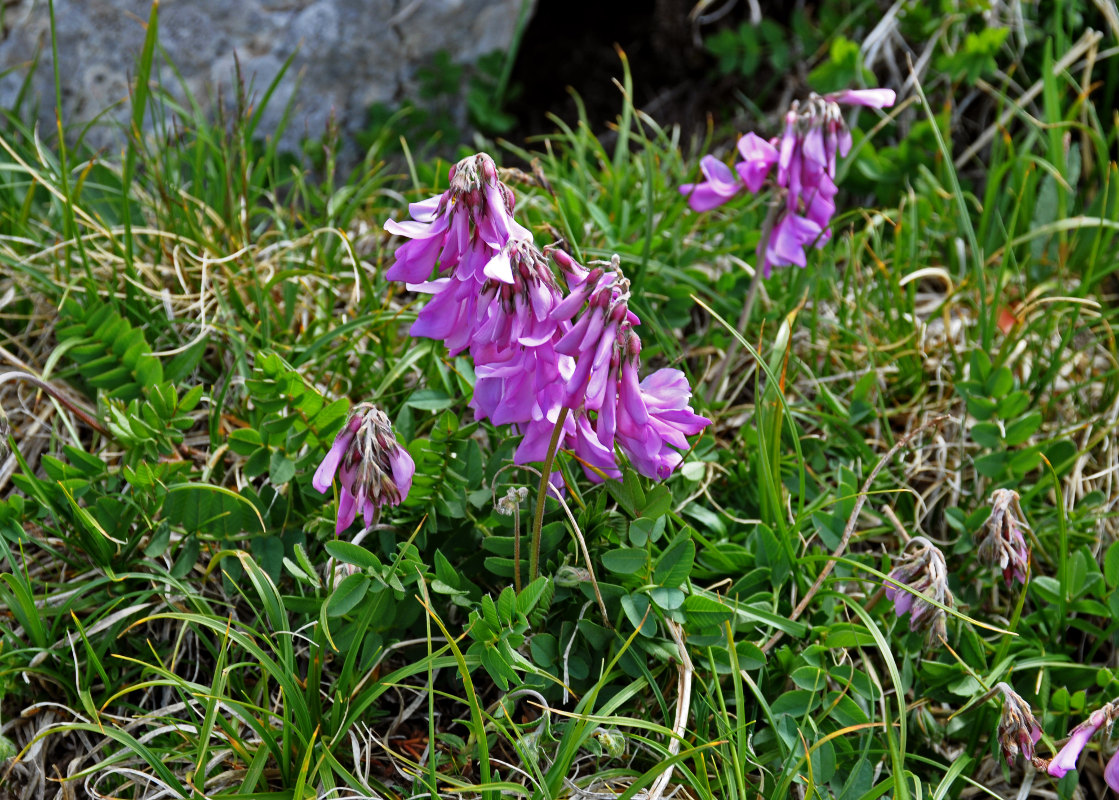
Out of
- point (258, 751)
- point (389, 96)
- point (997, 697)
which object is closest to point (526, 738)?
point (258, 751)

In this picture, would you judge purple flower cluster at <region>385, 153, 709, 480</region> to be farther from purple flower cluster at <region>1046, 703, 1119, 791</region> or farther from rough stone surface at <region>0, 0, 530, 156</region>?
rough stone surface at <region>0, 0, 530, 156</region>

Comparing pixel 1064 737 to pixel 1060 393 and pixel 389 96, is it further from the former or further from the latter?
pixel 389 96

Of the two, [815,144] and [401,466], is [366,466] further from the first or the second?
[815,144]

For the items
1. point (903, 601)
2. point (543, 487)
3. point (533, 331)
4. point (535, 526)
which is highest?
point (533, 331)

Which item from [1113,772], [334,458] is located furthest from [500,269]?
[1113,772]

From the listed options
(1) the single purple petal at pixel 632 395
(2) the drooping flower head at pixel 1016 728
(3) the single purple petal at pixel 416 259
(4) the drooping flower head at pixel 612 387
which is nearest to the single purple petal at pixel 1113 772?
(2) the drooping flower head at pixel 1016 728

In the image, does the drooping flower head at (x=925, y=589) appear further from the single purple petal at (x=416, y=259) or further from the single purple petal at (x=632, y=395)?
the single purple petal at (x=416, y=259)

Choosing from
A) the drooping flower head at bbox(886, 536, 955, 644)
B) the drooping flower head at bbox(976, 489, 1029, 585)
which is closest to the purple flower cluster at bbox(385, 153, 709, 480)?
the drooping flower head at bbox(886, 536, 955, 644)
